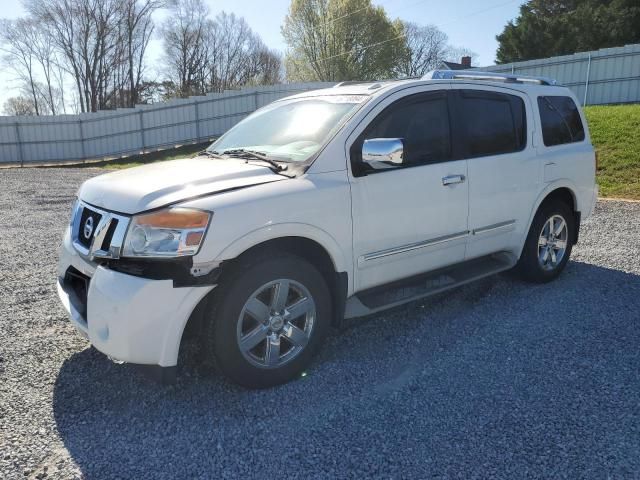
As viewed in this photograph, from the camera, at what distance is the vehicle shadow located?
2680mm

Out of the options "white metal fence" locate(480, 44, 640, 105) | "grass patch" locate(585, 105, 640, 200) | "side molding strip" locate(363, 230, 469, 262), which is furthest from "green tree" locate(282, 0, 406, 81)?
"side molding strip" locate(363, 230, 469, 262)

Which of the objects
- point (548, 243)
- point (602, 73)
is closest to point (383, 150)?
point (548, 243)

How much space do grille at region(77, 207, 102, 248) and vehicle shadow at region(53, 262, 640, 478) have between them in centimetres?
90

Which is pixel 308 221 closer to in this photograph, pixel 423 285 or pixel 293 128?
pixel 293 128

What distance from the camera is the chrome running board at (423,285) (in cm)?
371

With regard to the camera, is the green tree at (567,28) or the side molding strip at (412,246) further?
the green tree at (567,28)

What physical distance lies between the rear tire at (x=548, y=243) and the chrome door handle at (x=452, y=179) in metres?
1.25

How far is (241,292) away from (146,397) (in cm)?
91

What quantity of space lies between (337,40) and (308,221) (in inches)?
1776

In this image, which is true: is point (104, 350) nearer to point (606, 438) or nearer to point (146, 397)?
point (146, 397)

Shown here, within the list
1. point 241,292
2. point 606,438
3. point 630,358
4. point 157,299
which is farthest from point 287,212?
point 630,358

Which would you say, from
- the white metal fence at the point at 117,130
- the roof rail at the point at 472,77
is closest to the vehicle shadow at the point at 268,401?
the roof rail at the point at 472,77

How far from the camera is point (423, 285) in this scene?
412cm

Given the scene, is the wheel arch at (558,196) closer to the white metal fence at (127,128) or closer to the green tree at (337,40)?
the white metal fence at (127,128)
